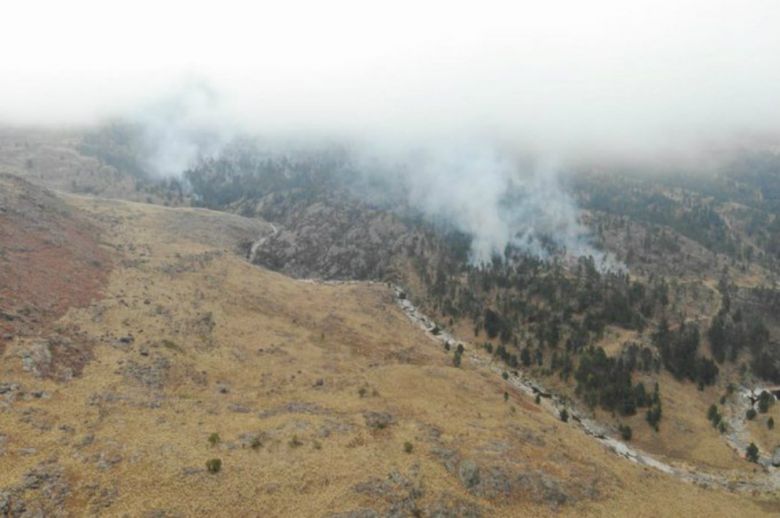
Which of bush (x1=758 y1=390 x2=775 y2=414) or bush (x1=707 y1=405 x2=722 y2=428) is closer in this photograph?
bush (x1=707 y1=405 x2=722 y2=428)

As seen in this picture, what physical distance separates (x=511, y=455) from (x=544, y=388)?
240 feet

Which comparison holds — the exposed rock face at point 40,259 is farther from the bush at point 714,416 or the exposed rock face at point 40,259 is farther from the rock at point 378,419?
the bush at point 714,416

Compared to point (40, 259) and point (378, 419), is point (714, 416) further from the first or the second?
point (40, 259)

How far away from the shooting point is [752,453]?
95.6 metres

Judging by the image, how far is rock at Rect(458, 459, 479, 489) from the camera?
51.4 m

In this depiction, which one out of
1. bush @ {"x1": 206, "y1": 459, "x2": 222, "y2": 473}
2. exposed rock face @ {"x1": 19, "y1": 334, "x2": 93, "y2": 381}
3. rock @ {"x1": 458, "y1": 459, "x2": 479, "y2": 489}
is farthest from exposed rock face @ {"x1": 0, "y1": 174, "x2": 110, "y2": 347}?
rock @ {"x1": 458, "y1": 459, "x2": 479, "y2": 489}

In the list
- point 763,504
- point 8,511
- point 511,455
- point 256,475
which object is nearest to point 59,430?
point 8,511

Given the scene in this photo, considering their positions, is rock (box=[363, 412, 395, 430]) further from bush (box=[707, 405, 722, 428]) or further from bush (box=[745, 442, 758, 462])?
bush (box=[707, 405, 722, 428])

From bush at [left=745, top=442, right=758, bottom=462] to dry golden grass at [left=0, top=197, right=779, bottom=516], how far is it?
5538 millimetres

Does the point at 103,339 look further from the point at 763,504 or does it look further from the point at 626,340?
the point at 626,340

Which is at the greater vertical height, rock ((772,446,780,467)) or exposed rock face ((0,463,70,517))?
exposed rock face ((0,463,70,517))

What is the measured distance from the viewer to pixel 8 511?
1389 inches

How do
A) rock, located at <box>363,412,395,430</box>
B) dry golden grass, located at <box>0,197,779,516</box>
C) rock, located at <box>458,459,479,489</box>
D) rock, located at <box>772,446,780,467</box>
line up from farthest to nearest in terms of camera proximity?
rock, located at <box>772,446,780,467</box> → rock, located at <box>363,412,395,430</box> → rock, located at <box>458,459,479,489</box> → dry golden grass, located at <box>0,197,779,516</box>

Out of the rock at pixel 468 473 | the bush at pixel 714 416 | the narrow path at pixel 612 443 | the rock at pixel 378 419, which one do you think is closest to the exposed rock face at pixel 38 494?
the rock at pixel 378 419
